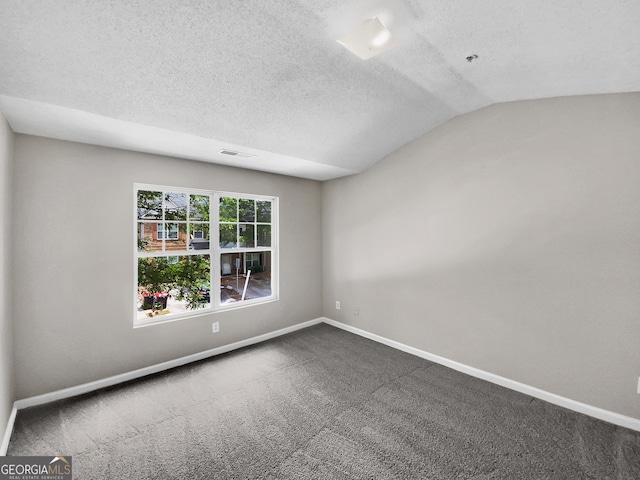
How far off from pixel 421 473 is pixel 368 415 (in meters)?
0.61

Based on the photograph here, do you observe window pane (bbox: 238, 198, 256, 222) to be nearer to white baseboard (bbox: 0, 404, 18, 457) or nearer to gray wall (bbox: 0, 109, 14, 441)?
gray wall (bbox: 0, 109, 14, 441)

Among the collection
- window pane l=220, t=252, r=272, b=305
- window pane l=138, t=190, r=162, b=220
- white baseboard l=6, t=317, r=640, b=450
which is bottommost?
white baseboard l=6, t=317, r=640, b=450

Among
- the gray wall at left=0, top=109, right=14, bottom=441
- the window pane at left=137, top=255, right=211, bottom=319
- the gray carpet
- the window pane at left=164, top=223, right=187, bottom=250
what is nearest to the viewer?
the gray carpet

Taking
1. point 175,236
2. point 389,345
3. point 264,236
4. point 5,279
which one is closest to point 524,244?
point 389,345

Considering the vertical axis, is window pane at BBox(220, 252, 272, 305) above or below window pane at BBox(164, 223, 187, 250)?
below

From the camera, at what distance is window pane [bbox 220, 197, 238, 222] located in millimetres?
3668

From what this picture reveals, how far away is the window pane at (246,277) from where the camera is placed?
374 cm

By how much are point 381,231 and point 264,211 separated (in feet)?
5.64

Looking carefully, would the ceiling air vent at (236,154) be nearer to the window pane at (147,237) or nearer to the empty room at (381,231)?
the empty room at (381,231)

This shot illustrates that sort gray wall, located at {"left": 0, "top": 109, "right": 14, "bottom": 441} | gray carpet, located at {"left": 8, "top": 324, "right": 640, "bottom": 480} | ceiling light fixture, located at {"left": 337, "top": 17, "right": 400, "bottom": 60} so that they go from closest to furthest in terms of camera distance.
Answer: ceiling light fixture, located at {"left": 337, "top": 17, "right": 400, "bottom": 60} < gray carpet, located at {"left": 8, "top": 324, "right": 640, "bottom": 480} < gray wall, located at {"left": 0, "top": 109, "right": 14, "bottom": 441}

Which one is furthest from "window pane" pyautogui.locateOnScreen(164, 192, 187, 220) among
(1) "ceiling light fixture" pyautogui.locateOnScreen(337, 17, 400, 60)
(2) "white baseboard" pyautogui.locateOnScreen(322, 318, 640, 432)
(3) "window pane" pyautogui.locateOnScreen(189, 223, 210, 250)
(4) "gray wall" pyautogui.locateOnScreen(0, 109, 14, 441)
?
(2) "white baseboard" pyautogui.locateOnScreen(322, 318, 640, 432)

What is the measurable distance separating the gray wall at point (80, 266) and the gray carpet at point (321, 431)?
1.00 feet

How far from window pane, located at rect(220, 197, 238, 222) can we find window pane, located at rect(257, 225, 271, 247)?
0.43 meters

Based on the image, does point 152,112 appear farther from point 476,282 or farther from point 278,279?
point 476,282
